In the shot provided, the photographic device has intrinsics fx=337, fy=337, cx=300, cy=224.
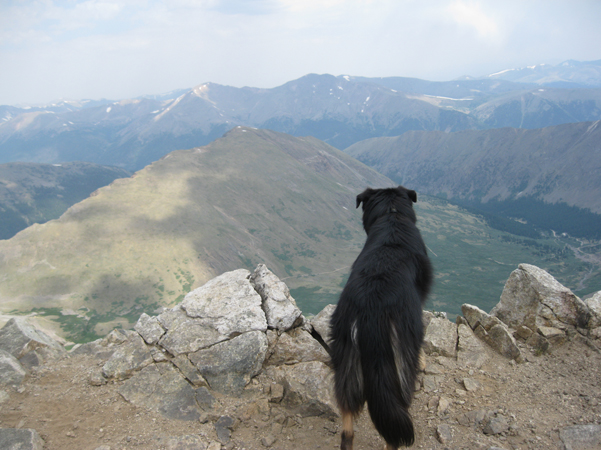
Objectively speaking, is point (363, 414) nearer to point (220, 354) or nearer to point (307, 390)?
point (307, 390)

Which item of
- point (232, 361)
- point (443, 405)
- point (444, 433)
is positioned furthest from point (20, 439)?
point (443, 405)

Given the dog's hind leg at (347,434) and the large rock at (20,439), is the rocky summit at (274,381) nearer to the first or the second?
the large rock at (20,439)

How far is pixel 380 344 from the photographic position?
22.0 ft

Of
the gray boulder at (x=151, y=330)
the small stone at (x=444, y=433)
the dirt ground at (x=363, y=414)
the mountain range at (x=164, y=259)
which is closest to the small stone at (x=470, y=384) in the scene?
the dirt ground at (x=363, y=414)

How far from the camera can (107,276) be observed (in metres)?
124

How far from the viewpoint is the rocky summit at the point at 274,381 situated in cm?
862

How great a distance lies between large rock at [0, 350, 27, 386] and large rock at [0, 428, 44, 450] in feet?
8.97

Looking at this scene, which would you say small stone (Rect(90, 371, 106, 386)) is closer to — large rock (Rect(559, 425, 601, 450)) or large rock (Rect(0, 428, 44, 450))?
large rock (Rect(0, 428, 44, 450))

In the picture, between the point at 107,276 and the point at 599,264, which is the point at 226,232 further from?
the point at 599,264

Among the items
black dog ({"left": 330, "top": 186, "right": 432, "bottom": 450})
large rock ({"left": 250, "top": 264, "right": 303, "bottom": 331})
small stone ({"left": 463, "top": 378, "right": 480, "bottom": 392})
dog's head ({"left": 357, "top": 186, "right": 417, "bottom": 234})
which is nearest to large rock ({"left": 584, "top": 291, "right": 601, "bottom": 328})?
small stone ({"left": 463, "top": 378, "right": 480, "bottom": 392})

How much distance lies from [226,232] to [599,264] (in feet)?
663

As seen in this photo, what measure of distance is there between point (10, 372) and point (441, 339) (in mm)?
14222

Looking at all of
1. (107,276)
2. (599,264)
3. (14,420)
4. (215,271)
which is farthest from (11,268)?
(599,264)

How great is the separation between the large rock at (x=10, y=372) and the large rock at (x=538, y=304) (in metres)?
17.1
